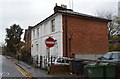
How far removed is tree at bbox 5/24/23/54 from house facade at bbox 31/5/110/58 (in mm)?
43514

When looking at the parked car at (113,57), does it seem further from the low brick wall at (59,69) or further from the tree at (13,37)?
the tree at (13,37)

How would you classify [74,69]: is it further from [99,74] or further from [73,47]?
[73,47]

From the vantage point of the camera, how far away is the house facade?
25.6 metres

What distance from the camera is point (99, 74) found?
1228 cm

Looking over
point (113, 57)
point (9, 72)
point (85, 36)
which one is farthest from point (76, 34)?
point (9, 72)

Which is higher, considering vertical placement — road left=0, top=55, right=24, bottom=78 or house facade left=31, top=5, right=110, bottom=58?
house facade left=31, top=5, right=110, bottom=58

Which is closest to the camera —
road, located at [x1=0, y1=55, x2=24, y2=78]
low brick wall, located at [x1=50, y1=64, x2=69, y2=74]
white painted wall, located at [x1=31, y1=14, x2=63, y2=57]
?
road, located at [x1=0, y1=55, x2=24, y2=78]

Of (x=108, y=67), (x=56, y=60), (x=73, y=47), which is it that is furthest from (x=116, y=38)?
(x=108, y=67)

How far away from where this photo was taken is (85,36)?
27328 mm

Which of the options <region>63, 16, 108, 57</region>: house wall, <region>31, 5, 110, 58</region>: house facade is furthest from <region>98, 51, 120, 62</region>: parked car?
<region>63, 16, 108, 57</region>: house wall

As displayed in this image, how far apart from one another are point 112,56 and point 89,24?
10.9 metres

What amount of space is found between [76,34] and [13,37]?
50391 mm

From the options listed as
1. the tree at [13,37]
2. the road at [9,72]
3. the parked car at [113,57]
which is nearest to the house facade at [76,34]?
the road at [9,72]

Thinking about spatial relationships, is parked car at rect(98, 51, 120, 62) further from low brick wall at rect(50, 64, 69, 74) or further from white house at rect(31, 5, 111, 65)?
white house at rect(31, 5, 111, 65)
